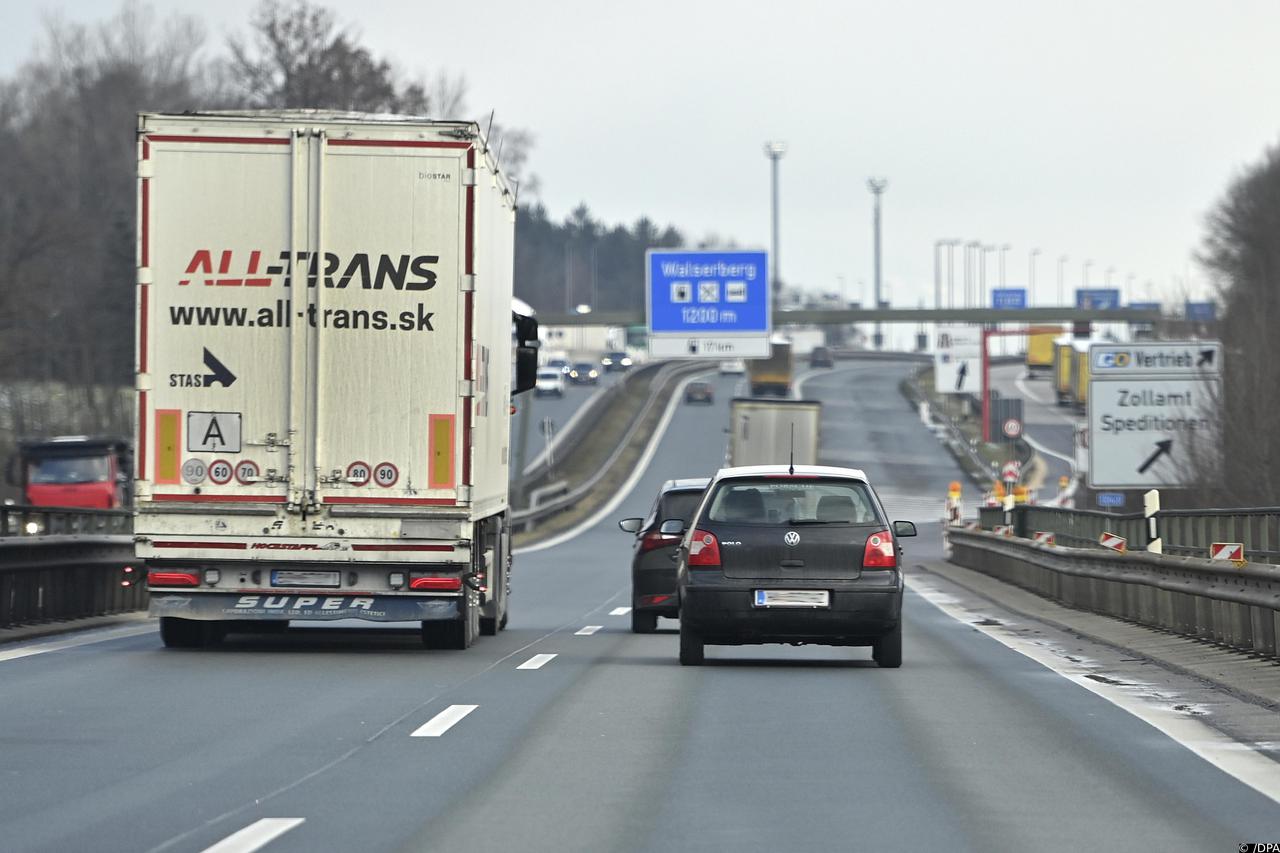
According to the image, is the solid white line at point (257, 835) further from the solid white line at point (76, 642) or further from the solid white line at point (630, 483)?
the solid white line at point (630, 483)

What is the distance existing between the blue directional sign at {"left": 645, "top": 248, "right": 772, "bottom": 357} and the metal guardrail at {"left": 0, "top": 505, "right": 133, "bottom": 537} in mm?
24046

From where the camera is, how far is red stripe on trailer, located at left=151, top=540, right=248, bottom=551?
1568 cm

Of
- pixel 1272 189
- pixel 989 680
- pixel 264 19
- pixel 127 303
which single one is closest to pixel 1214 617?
pixel 989 680

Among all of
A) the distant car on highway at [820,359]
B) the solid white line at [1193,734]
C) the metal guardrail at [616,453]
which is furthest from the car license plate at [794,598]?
the distant car on highway at [820,359]

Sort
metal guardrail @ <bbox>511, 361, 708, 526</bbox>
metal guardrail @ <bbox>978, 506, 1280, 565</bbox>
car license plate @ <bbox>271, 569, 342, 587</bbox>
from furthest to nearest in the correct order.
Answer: metal guardrail @ <bbox>511, 361, 708, 526</bbox> < metal guardrail @ <bbox>978, 506, 1280, 565</bbox> < car license plate @ <bbox>271, 569, 342, 587</bbox>

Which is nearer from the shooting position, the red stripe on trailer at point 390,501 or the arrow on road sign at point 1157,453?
the red stripe on trailer at point 390,501

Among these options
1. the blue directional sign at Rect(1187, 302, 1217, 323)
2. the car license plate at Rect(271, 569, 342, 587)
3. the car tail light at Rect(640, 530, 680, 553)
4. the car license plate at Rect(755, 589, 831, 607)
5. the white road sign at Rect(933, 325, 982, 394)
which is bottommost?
the car license plate at Rect(755, 589, 831, 607)

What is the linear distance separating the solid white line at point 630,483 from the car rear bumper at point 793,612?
1364 inches

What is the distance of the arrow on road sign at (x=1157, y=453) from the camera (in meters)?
29.2

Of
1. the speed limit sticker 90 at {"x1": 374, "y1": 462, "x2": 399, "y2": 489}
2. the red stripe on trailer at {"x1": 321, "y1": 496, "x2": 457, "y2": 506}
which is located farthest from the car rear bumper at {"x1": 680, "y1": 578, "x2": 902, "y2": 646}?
the speed limit sticker 90 at {"x1": 374, "y1": 462, "x2": 399, "y2": 489}

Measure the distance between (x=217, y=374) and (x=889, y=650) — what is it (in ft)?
17.7

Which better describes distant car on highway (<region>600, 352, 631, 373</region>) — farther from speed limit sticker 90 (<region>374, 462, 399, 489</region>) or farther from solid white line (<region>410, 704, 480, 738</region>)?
solid white line (<region>410, 704, 480, 738</region>)

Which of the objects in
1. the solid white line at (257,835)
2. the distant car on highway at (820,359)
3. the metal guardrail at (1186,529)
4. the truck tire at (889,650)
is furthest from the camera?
the distant car on highway at (820,359)

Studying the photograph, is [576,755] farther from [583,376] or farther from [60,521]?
[583,376]
